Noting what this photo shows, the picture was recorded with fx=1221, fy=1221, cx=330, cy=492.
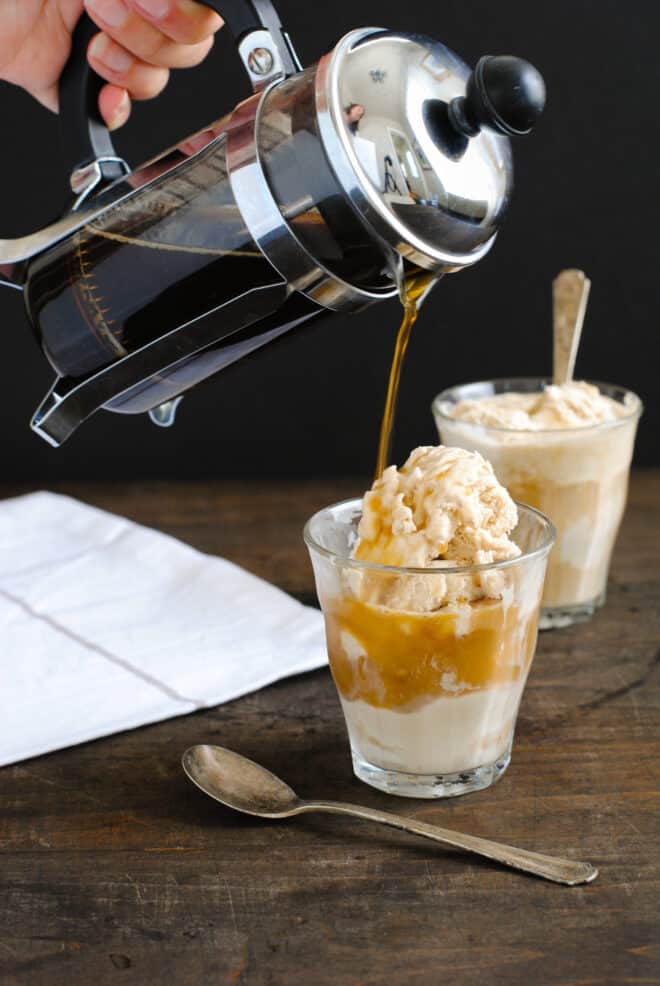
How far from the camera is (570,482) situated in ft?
3.78

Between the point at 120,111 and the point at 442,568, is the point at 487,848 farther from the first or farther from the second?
the point at 120,111

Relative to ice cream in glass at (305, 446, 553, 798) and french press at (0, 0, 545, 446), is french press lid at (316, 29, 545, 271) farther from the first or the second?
ice cream in glass at (305, 446, 553, 798)

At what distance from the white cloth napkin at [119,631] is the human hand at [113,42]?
0.45m

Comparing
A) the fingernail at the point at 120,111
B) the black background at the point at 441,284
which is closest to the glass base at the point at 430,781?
the fingernail at the point at 120,111

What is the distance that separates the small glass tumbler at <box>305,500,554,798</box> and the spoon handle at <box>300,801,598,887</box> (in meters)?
0.06

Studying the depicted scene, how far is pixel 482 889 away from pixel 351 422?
115cm

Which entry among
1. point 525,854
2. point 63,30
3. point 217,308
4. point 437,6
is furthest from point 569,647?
point 437,6

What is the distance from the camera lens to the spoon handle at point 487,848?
766 millimetres

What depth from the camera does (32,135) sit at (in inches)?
65.7

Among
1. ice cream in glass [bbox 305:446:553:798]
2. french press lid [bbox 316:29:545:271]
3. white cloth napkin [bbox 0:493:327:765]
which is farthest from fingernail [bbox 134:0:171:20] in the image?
white cloth napkin [bbox 0:493:327:765]

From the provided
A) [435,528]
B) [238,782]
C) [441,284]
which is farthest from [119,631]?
[441,284]

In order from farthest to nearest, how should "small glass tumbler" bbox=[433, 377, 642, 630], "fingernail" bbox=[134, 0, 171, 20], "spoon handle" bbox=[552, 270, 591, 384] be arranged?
"spoon handle" bbox=[552, 270, 591, 384] → "small glass tumbler" bbox=[433, 377, 642, 630] → "fingernail" bbox=[134, 0, 171, 20]

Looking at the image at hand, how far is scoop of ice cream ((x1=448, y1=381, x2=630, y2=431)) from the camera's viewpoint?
117 centimetres

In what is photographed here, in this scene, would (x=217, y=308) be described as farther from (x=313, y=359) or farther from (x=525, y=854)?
(x=313, y=359)
